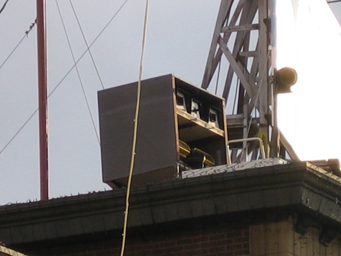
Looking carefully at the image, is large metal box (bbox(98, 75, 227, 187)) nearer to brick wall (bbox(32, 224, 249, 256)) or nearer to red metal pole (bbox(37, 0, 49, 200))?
brick wall (bbox(32, 224, 249, 256))

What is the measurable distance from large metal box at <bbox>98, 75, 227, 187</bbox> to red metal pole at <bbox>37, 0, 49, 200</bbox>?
2.68 meters

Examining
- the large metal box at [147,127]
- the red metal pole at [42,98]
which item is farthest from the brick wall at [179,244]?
the red metal pole at [42,98]

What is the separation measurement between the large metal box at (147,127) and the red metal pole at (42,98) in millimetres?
2685

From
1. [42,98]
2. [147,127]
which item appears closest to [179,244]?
[147,127]

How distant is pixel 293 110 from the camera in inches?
910

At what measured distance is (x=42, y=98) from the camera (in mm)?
24906

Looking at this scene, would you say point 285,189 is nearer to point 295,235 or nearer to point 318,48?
point 295,235

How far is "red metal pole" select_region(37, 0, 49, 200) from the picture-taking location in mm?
23741

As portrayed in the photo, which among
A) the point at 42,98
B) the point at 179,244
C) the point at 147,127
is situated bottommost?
the point at 179,244

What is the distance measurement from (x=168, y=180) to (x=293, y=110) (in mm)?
4754

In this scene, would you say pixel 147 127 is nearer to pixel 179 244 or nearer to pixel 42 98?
pixel 179 244

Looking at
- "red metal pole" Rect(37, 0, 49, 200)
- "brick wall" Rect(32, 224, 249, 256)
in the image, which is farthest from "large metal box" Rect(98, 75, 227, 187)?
"red metal pole" Rect(37, 0, 49, 200)

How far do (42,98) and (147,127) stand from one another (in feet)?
15.2

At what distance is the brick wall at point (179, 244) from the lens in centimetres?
1870
